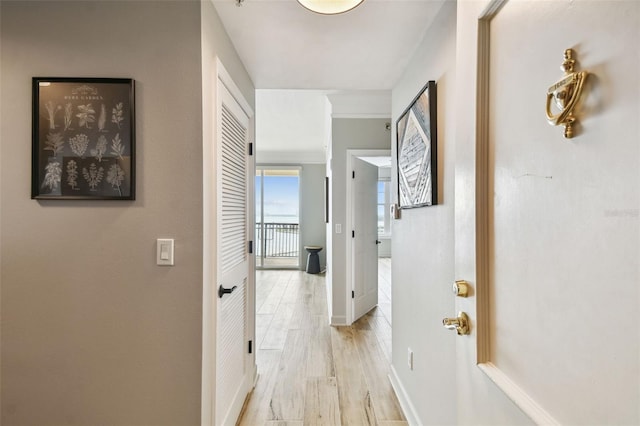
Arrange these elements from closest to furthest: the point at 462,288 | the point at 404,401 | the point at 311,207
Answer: the point at 462,288 → the point at 404,401 → the point at 311,207

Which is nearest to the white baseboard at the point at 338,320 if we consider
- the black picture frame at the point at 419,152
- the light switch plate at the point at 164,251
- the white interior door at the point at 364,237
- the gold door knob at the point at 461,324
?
the white interior door at the point at 364,237

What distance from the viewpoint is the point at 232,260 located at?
6.26 ft

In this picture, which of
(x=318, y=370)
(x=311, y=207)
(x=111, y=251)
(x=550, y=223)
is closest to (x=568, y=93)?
(x=550, y=223)

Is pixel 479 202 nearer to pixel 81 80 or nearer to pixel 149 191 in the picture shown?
pixel 149 191

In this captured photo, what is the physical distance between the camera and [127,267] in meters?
1.43

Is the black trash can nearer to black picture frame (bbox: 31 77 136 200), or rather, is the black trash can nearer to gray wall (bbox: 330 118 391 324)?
gray wall (bbox: 330 118 391 324)

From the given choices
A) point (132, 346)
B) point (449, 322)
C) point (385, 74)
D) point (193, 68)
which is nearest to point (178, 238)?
point (132, 346)

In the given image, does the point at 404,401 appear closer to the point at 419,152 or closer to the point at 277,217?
the point at 419,152

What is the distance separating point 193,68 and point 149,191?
578 millimetres

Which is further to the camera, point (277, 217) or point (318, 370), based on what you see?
point (277, 217)

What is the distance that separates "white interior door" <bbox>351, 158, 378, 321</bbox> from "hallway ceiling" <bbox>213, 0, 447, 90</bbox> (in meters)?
1.67

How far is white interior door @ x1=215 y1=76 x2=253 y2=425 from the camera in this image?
5.42ft

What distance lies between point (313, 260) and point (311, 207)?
3.98ft

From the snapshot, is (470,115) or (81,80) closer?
(470,115)
